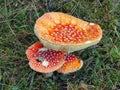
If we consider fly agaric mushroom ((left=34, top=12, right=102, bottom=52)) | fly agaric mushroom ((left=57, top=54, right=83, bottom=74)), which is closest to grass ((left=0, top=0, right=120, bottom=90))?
fly agaric mushroom ((left=57, top=54, right=83, bottom=74))

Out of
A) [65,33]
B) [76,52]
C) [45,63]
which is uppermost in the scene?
[65,33]

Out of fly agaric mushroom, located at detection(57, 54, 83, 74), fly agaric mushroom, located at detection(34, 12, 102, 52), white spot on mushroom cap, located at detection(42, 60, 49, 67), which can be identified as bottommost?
fly agaric mushroom, located at detection(57, 54, 83, 74)

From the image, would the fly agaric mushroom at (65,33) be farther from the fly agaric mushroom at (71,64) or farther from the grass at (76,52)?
the grass at (76,52)

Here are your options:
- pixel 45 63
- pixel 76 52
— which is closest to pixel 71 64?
pixel 45 63

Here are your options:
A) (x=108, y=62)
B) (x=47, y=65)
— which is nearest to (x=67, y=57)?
(x=47, y=65)

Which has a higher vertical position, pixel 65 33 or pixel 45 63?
pixel 65 33

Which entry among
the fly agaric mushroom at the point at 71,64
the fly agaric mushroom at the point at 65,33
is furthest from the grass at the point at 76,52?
the fly agaric mushroom at the point at 65,33

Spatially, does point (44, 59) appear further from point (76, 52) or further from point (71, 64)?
point (76, 52)

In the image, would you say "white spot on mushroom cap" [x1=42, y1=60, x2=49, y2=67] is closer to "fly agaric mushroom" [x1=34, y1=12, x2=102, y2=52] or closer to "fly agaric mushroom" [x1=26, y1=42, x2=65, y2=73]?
"fly agaric mushroom" [x1=26, y1=42, x2=65, y2=73]
